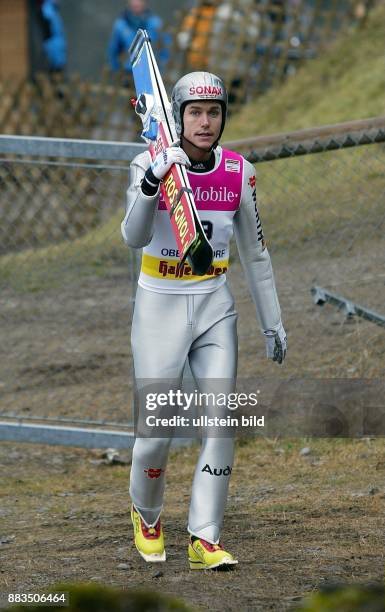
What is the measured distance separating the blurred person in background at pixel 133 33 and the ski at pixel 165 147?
10187 millimetres

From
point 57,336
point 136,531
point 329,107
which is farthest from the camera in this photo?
point 329,107

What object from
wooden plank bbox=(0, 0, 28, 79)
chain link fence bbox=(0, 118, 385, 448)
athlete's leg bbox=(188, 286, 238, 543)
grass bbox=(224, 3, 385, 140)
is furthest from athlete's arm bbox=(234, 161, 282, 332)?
wooden plank bbox=(0, 0, 28, 79)

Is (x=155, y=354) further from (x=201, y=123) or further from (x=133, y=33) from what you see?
(x=133, y=33)

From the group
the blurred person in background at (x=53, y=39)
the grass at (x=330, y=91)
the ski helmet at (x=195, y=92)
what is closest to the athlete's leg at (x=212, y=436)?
the ski helmet at (x=195, y=92)

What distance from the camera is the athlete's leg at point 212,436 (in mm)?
5473

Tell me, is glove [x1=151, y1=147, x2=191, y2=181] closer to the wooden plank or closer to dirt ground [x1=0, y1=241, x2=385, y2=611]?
dirt ground [x1=0, y1=241, x2=385, y2=611]

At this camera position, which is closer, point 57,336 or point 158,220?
point 158,220

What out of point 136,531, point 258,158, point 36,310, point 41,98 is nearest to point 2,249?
point 36,310

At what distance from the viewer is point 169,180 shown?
524 centimetres

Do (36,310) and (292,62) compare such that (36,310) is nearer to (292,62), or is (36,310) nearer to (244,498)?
(244,498)

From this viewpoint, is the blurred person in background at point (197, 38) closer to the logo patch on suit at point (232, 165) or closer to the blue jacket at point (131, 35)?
the blue jacket at point (131, 35)

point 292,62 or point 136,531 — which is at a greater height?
point 292,62

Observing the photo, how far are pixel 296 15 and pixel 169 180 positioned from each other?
1146 centimetres

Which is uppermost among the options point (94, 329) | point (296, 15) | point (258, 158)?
point (296, 15)
